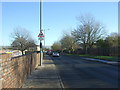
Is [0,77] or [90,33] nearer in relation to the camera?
[0,77]

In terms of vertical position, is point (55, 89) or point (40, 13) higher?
point (40, 13)

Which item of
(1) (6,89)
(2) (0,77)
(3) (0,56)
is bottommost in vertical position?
(1) (6,89)

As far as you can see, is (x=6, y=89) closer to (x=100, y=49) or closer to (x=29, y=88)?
(x=29, y=88)

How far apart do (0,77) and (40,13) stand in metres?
15.3

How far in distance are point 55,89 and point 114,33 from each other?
58.6 metres

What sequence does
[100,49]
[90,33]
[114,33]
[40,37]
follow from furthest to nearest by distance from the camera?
1. [114,33]
2. [90,33]
3. [100,49]
4. [40,37]

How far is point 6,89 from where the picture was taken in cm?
457

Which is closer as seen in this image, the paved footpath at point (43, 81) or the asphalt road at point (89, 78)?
the paved footpath at point (43, 81)

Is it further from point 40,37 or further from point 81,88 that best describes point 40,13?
point 81,88

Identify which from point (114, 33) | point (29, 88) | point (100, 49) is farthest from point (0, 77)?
point (114, 33)

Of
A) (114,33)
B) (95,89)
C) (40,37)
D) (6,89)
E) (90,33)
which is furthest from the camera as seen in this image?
(114,33)

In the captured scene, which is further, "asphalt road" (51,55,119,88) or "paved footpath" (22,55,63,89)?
"asphalt road" (51,55,119,88)

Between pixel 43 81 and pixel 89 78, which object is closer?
pixel 43 81

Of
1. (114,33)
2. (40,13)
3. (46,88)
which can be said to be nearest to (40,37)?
(40,13)
